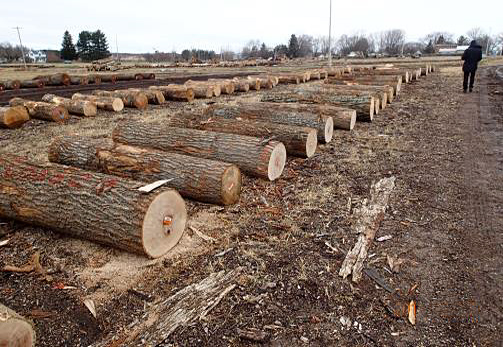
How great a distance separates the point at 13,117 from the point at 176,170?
701 cm

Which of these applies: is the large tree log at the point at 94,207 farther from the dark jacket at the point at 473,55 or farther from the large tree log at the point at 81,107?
the dark jacket at the point at 473,55

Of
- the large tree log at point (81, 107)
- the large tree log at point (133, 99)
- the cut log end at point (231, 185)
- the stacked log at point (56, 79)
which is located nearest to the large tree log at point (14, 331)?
the cut log end at point (231, 185)

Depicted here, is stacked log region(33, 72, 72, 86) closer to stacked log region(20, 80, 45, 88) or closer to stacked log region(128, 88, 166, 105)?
stacked log region(20, 80, 45, 88)

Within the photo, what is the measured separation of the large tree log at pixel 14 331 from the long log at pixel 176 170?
2.49 m

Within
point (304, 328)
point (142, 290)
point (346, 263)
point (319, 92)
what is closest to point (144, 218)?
point (142, 290)

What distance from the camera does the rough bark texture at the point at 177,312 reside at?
2451 millimetres

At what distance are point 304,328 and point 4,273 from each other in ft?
10.0

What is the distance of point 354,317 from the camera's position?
2670 mm

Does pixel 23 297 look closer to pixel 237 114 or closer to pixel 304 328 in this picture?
pixel 304 328

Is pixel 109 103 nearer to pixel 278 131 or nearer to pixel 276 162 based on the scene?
pixel 278 131

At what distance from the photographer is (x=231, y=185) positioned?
4.48 meters

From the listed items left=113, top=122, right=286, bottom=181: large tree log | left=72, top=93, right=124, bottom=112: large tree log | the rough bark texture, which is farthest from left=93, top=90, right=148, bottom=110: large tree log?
the rough bark texture

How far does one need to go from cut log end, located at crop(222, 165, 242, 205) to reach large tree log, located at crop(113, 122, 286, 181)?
650 mm

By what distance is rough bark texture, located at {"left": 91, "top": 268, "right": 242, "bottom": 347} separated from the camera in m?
2.45
